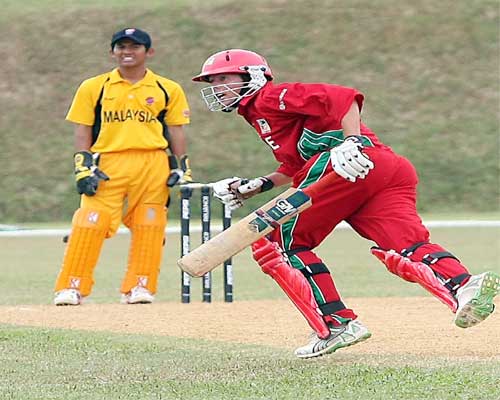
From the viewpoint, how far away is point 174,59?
30.3 m

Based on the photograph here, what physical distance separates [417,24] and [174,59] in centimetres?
617

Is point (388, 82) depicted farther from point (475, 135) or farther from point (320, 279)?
point (320, 279)

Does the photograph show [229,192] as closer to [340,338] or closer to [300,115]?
[300,115]

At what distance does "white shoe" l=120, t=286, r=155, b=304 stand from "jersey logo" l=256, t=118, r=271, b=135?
12.9ft

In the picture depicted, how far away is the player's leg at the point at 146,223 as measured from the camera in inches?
390

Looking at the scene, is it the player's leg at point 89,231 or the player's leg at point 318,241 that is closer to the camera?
the player's leg at point 318,241

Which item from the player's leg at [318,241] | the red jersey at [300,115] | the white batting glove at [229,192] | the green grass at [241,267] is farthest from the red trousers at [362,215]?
the green grass at [241,267]

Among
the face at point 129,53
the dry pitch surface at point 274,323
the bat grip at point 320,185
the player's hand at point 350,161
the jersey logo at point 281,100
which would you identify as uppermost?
the face at point 129,53

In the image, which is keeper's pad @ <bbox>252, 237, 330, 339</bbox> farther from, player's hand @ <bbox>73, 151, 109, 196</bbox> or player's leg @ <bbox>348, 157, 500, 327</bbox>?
player's hand @ <bbox>73, 151, 109, 196</bbox>

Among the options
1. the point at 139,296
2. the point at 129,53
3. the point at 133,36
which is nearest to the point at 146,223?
the point at 139,296

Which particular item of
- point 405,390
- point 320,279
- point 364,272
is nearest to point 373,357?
point 320,279

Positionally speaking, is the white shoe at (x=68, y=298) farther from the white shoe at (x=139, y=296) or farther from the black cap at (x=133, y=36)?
the black cap at (x=133, y=36)

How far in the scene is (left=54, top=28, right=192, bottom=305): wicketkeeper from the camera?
9.80 metres

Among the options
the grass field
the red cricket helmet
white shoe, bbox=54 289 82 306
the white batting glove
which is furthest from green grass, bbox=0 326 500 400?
white shoe, bbox=54 289 82 306
